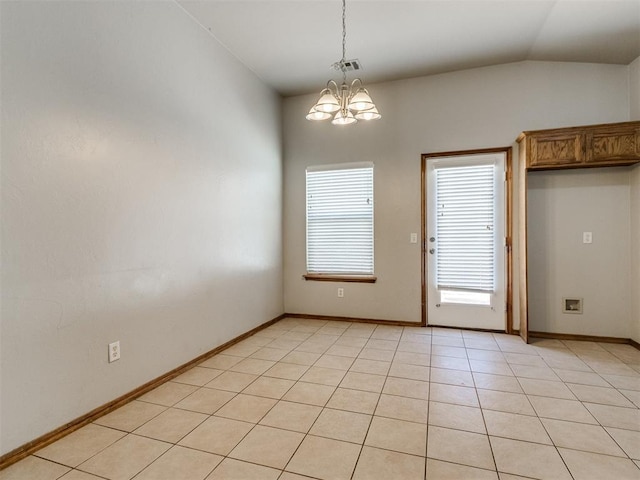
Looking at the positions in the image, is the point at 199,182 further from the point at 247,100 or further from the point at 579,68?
the point at 579,68

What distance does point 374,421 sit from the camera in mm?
2102

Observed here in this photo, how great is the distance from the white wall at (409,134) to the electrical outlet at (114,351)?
8.61 ft

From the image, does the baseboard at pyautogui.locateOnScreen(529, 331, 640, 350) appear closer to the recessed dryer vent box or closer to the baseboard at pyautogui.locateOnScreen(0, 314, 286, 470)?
the recessed dryer vent box

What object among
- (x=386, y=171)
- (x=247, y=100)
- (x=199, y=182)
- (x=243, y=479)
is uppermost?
(x=247, y=100)

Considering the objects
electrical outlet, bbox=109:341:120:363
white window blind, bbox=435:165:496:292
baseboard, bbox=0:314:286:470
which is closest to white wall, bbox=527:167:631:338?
white window blind, bbox=435:165:496:292

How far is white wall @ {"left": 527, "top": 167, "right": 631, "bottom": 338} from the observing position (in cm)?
353

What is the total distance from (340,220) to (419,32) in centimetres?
228

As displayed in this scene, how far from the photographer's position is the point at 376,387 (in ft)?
8.42

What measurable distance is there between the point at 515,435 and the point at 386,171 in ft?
10.2

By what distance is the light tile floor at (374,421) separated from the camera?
169 cm

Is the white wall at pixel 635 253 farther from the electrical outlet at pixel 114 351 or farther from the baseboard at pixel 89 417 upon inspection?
the electrical outlet at pixel 114 351

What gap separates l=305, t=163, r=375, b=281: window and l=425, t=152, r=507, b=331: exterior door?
0.77 m

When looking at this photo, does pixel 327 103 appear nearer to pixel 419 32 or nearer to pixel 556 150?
pixel 419 32

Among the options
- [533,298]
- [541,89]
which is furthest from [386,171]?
[533,298]
